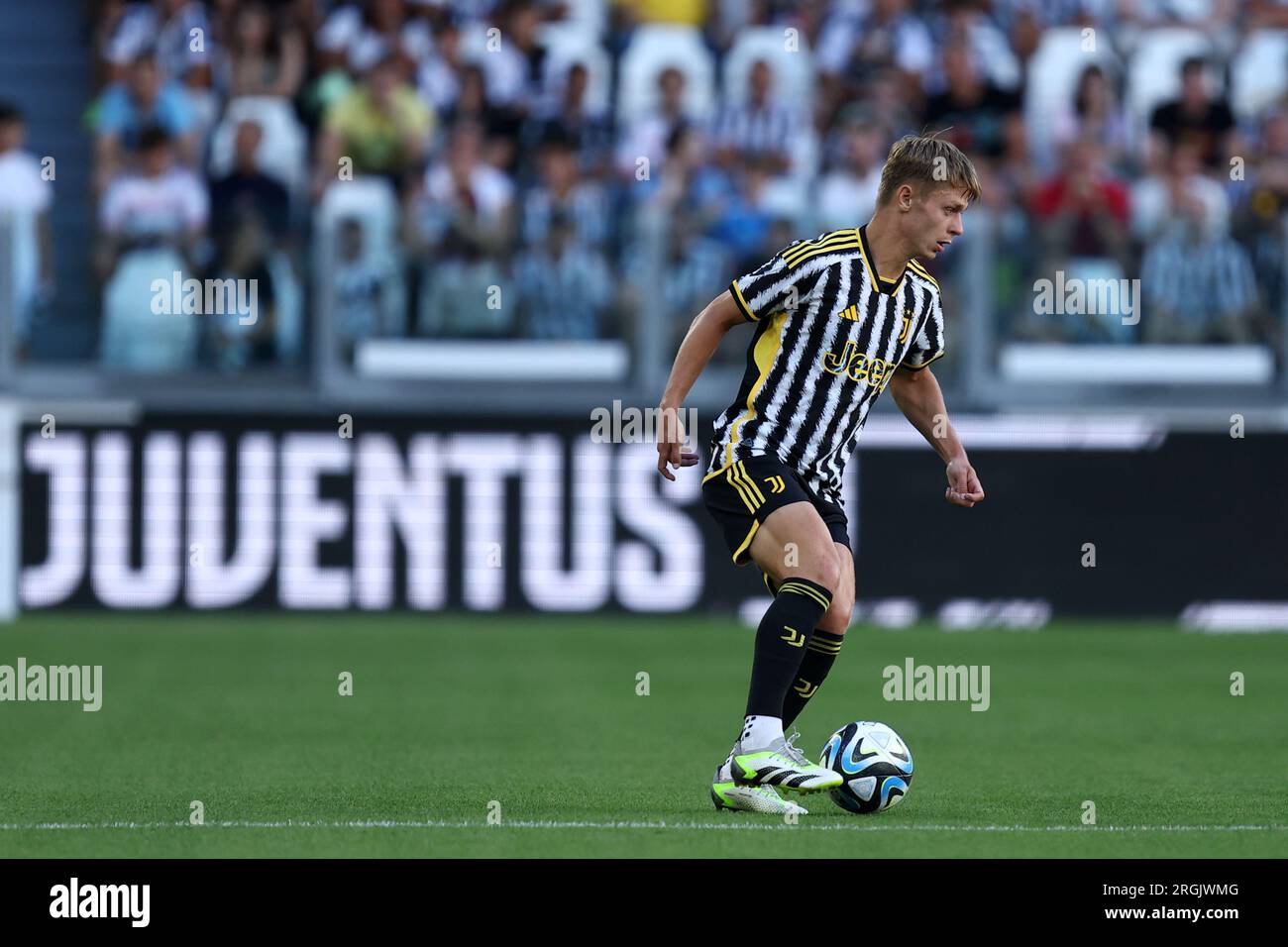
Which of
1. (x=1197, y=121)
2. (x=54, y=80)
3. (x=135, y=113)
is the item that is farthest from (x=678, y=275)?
(x=54, y=80)

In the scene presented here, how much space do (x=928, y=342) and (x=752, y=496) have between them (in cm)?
84

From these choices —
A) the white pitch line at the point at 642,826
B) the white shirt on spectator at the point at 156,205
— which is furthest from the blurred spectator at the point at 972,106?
the white pitch line at the point at 642,826

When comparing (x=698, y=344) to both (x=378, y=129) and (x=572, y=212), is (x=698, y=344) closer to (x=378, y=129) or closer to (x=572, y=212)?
(x=572, y=212)

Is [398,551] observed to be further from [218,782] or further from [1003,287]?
[218,782]

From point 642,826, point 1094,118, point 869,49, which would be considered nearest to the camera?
point 642,826

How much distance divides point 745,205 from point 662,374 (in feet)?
4.21

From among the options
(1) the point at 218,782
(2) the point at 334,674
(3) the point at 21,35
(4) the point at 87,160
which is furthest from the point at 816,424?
(3) the point at 21,35

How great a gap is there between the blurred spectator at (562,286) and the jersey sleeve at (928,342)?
24.9 ft

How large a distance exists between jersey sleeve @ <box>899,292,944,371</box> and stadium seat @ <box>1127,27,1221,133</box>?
33.3 ft

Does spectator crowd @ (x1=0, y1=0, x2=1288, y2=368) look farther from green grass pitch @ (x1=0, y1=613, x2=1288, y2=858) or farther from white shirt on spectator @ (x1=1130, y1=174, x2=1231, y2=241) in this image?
green grass pitch @ (x1=0, y1=613, x2=1288, y2=858)

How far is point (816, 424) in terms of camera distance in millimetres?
7379

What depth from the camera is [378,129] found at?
16.7 meters

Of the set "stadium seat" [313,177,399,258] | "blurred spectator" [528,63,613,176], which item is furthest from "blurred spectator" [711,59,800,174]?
"stadium seat" [313,177,399,258]

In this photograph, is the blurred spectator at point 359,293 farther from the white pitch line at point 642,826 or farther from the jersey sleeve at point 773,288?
the white pitch line at point 642,826
